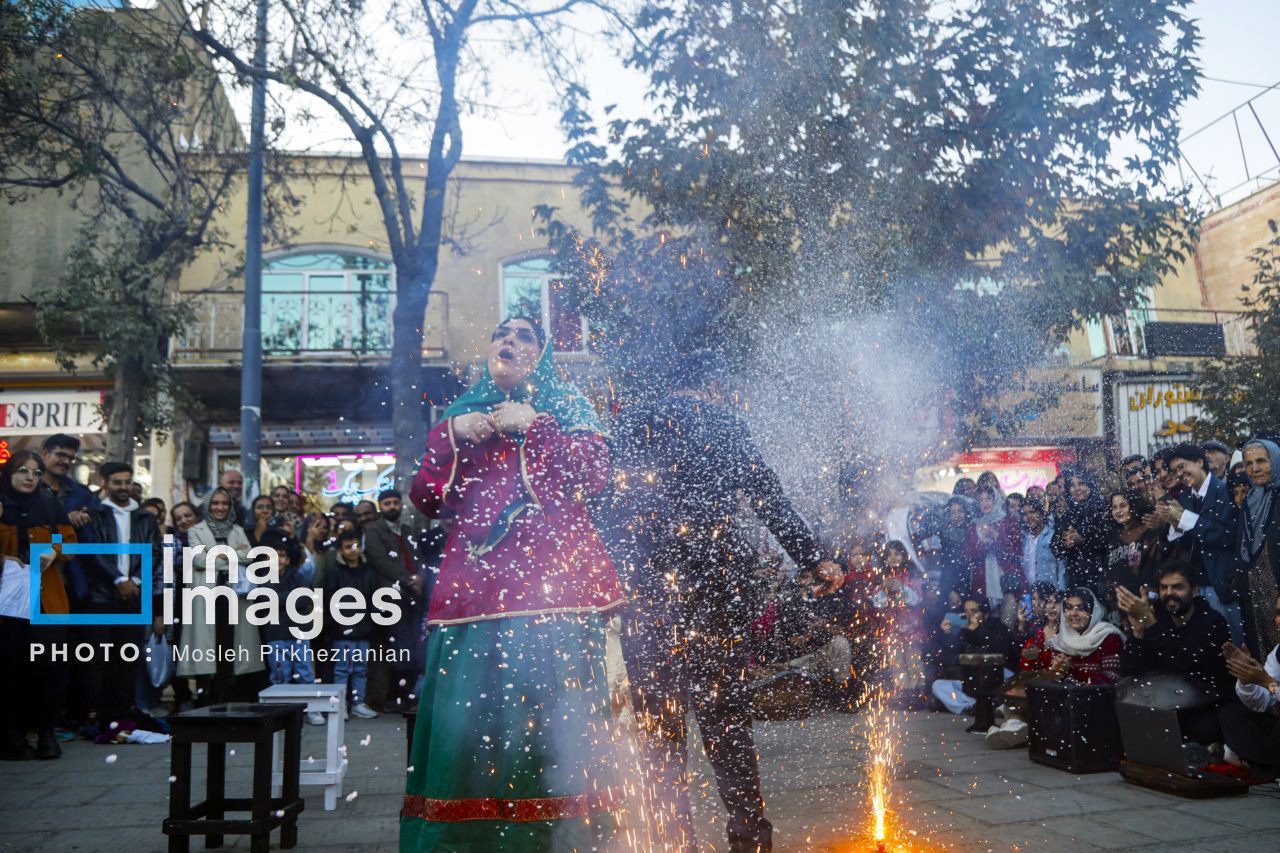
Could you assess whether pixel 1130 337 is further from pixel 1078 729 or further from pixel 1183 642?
pixel 1078 729

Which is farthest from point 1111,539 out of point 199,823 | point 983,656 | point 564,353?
point 564,353

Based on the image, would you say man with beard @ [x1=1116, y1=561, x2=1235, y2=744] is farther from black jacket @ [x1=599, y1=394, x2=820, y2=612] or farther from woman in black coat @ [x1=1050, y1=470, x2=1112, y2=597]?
black jacket @ [x1=599, y1=394, x2=820, y2=612]

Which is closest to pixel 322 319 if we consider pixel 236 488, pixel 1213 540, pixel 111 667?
pixel 236 488

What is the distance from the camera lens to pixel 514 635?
2648 mm

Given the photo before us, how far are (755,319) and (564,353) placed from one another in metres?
5.68

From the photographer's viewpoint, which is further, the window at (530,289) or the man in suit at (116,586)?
the window at (530,289)

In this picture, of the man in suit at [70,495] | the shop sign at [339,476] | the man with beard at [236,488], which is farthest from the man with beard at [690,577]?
the shop sign at [339,476]

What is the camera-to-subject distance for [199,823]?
11.7 ft

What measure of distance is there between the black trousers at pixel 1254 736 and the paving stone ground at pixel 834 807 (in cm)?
20

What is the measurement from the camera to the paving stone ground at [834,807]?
3771 mm

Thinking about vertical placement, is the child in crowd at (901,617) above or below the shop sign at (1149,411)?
below

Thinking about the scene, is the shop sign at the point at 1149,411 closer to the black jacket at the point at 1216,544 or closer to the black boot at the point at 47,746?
the black jacket at the point at 1216,544

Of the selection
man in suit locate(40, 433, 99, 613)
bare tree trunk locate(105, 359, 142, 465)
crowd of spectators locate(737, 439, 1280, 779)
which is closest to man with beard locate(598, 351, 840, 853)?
crowd of spectators locate(737, 439, 1280, 779)

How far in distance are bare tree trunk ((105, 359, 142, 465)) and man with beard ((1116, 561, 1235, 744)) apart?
10004mm
